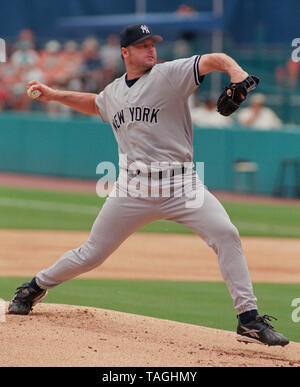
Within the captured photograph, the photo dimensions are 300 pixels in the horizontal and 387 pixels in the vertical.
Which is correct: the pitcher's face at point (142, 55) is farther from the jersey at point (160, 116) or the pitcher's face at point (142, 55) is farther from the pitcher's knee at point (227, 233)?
the pitcher's knee at point (227, 233)

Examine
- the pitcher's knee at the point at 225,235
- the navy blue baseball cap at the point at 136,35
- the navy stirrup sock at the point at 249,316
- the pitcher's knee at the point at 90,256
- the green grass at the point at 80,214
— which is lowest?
the green grass at the point at 80,214

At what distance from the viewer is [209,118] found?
1733cm

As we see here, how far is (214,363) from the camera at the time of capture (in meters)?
5.02

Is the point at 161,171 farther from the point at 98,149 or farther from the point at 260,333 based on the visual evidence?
the point at 98,149

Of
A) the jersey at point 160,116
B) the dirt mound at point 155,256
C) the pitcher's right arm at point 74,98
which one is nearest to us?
the jersey at point 160,116

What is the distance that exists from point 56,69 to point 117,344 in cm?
1536

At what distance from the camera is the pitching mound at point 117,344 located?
498cm

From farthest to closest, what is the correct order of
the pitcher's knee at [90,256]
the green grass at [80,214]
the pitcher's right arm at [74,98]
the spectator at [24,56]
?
1. the spectator at [24,56]
2. the green grass at [80,214]
3. the pitcher's right arm at [74,98]
4. the pitcher's knee at [90,256]

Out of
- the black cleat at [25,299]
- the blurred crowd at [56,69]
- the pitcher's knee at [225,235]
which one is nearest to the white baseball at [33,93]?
the black cleat at [25,299]

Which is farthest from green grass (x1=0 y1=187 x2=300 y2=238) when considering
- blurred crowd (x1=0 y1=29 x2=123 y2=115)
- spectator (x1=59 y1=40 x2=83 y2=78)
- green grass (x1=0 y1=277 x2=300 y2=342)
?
spectator (x1=59 y1=40 x2=83 y2=78)

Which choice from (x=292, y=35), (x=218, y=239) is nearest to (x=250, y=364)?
(x=218, y=239)

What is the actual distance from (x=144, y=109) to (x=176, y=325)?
1714mm

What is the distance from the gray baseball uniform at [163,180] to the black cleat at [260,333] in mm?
111

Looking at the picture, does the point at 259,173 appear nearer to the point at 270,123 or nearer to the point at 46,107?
the point at 270,123
